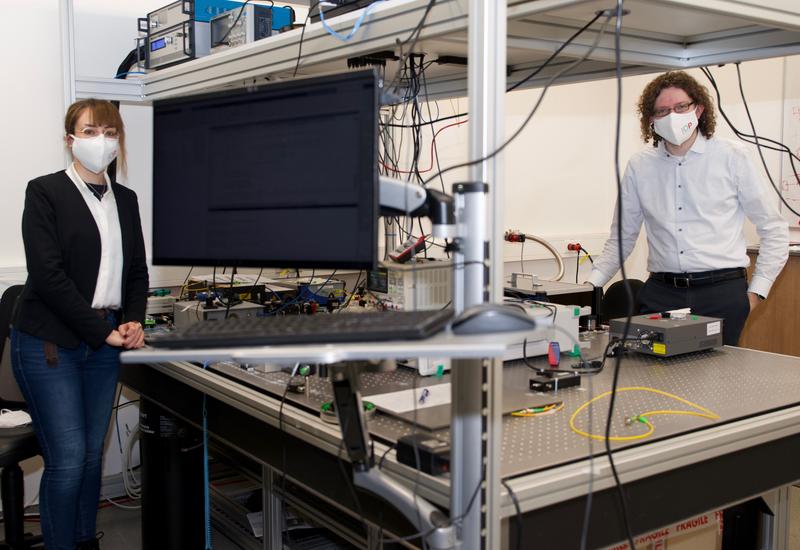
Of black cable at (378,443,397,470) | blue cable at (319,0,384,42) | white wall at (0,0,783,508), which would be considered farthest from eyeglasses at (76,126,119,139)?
black cable at (378,443,397,470)

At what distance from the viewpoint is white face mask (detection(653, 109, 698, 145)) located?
7.88 ft

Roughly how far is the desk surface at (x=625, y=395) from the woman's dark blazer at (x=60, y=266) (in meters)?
0.42

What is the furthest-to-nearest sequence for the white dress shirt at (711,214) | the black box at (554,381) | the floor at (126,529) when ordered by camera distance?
the floor at (126,529), the white dress shirt at (711,214), the black box at (554,381)

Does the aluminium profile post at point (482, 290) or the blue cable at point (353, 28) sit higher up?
the blue cable at point (353, 28)

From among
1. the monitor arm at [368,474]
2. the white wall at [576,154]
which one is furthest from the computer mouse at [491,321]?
the white wall at [576,154]

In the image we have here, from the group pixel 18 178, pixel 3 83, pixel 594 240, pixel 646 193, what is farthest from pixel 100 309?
pixel 594 240

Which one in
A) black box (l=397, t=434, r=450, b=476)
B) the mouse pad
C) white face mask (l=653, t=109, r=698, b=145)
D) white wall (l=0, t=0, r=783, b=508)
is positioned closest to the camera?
black box (l=397, t=434, r=450, b=476)

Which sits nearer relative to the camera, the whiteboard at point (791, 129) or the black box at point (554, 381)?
the black box at point (554, 381)

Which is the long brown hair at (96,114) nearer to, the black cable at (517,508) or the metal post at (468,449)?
the metal post at (468,449)

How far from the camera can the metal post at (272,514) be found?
86.8 inches

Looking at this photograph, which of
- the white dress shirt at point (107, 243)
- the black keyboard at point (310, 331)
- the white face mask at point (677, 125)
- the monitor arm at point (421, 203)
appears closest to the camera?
the black keyboard at point (310, 331)

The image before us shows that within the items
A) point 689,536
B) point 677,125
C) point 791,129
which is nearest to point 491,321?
point 689,536

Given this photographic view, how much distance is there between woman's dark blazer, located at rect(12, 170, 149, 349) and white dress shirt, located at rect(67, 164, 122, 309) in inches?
0.8

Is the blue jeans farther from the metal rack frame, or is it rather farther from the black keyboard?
the black keyboard
